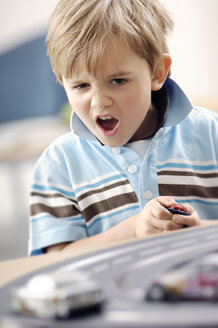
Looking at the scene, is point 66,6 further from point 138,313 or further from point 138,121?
point 138,313

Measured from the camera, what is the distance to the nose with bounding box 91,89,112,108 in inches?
33.0

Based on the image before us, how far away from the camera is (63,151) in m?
1.00

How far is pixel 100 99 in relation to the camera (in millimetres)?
838

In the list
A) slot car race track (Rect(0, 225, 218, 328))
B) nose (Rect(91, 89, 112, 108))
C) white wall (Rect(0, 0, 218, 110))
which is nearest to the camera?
slot car race track (Rect(0, 225, 218, 328))

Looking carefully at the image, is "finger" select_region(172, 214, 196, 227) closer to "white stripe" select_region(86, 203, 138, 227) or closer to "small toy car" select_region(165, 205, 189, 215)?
"small toy car" select_region(165, 205, 189, 215)

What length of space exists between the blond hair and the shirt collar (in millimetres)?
78

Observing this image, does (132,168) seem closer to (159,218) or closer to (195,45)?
(159,218)

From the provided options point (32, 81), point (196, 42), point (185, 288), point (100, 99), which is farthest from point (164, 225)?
point (32, 81)

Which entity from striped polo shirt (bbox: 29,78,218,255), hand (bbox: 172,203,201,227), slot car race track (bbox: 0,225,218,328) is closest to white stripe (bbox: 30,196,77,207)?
striped polo shirt (bbox: 29,78,218,255)

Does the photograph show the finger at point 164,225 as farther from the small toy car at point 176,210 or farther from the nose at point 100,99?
the nose at point 100,99

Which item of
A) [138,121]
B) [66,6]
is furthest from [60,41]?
[138,121]

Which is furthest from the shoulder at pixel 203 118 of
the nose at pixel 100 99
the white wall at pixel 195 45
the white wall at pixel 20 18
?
the white wall at pixel 20 18

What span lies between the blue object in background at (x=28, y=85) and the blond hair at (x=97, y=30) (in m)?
2.43

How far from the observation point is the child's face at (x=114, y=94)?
0.84m
